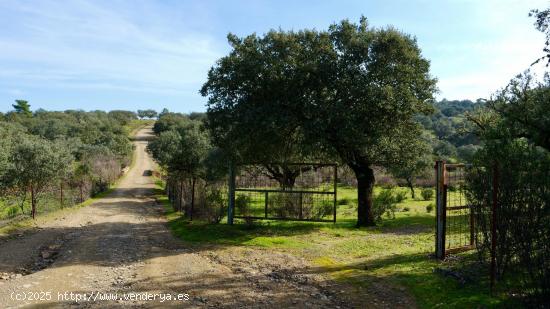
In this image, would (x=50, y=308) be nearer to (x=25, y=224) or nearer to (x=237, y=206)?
(x=237, y=206)

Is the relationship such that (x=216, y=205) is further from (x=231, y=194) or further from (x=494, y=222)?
(x=494, y=222)

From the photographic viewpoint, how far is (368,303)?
25.8ft

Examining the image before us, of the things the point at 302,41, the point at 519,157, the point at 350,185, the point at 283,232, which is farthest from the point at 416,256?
the point at 350,185

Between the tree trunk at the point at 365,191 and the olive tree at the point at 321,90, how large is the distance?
Answer: 1099 mm

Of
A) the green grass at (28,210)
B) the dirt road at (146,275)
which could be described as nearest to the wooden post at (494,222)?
the dirt road at (146,275)

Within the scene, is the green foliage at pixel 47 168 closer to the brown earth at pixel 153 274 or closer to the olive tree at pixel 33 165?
the olive tree at pixel 33 165

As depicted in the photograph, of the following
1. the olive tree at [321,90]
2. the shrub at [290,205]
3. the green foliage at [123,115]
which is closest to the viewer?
the olive tree at [321,90]

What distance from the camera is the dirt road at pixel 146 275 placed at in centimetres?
813

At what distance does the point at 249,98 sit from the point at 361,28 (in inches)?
196

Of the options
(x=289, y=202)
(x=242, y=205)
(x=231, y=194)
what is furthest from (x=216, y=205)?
(x=289, y=202)

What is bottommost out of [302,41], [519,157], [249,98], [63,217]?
[63,217]

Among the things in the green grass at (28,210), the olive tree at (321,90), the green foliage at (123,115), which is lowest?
the green grass at (28,210)

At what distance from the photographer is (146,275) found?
10.2 meters

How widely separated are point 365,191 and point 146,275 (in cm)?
988
